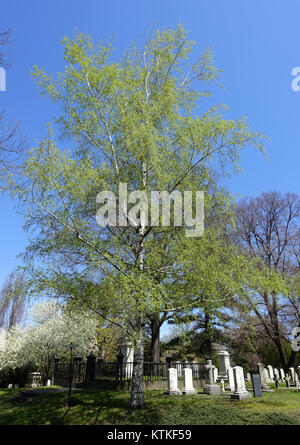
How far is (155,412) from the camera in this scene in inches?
324

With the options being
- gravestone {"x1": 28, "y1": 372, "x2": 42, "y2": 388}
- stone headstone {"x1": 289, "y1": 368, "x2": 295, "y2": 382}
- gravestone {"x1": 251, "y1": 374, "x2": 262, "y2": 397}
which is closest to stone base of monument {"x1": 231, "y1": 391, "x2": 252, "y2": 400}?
gravestone {"x1": 251, "y1": 374, "x2": 262, "y2": 397}

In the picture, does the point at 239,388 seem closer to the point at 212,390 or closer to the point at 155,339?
the point at 212,390

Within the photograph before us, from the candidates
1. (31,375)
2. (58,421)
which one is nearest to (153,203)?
(58,421)

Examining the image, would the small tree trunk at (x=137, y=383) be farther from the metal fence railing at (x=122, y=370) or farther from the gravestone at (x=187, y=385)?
the metal fence railing at (x=122, y=370)

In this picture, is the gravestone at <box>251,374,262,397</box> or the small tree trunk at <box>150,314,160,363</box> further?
the small tree trunk at <box>150,314,160,363</box>

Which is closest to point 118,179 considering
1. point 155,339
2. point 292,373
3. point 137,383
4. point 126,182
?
point 126,182

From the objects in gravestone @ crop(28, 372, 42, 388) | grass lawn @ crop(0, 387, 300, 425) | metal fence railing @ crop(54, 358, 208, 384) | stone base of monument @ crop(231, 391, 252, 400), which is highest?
→ metal fence railing @ crop(54, 358, 208, 384)

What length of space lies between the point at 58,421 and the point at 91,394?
3.03 metres

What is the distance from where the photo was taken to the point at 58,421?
879 cm

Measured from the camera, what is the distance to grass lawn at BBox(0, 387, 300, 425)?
7.45 m

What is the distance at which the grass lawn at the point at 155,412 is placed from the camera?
293 inches

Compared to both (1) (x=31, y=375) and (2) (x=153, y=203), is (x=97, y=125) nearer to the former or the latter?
(2) (x=153, y=203)

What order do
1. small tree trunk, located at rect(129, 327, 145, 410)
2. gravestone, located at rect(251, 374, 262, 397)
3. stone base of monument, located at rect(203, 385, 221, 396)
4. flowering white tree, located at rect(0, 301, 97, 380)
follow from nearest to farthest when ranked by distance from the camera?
small tree trunk, located at rect(129, 327, 145, 410) < gravestone, located at rect(251, 374, 262, 397) < stone base of monument, located at rect(203, 385, 221, 396) < flowering white tree, located at rect(0, 301, 97, 380)

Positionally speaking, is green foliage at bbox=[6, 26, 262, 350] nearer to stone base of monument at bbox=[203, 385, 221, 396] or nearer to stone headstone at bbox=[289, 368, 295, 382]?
stone base of monument at bbox=[203, 385, 221, 396]
